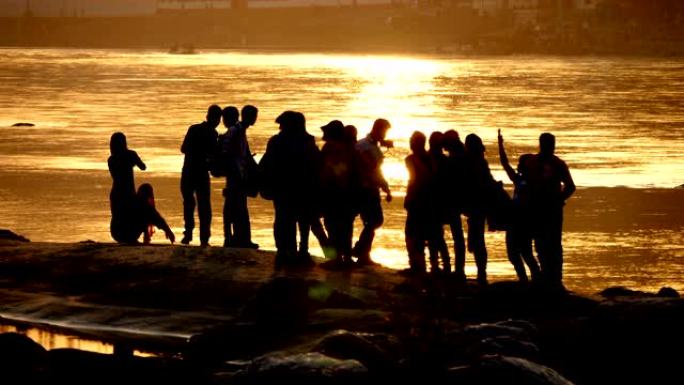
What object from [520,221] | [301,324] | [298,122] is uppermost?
[298,122]

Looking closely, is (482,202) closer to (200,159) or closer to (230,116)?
(230,116)

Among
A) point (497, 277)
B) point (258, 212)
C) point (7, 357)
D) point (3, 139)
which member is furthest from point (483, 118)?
point (7, 357)

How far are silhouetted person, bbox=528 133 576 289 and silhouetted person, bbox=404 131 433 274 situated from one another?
1012mm

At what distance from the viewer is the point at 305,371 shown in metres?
9.84

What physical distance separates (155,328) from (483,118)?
37.8m

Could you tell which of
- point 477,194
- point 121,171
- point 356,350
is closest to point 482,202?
point 477,194

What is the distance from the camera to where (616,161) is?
33469mm

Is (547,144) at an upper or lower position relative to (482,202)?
upper

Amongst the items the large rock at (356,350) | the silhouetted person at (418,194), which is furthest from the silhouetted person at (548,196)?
the large rock at (356,350)

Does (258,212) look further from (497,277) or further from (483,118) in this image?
(483,118)

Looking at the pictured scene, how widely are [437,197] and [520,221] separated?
0.82 meters

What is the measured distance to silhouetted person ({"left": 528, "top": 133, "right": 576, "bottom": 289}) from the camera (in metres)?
13.7

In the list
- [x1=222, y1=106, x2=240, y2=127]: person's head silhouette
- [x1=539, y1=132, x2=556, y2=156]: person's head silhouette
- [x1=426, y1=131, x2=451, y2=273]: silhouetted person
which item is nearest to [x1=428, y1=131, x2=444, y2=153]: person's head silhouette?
[x1=426, y1=131, x2=451, y2=273]: silhouetted person

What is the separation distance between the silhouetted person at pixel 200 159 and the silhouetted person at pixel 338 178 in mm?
1512
